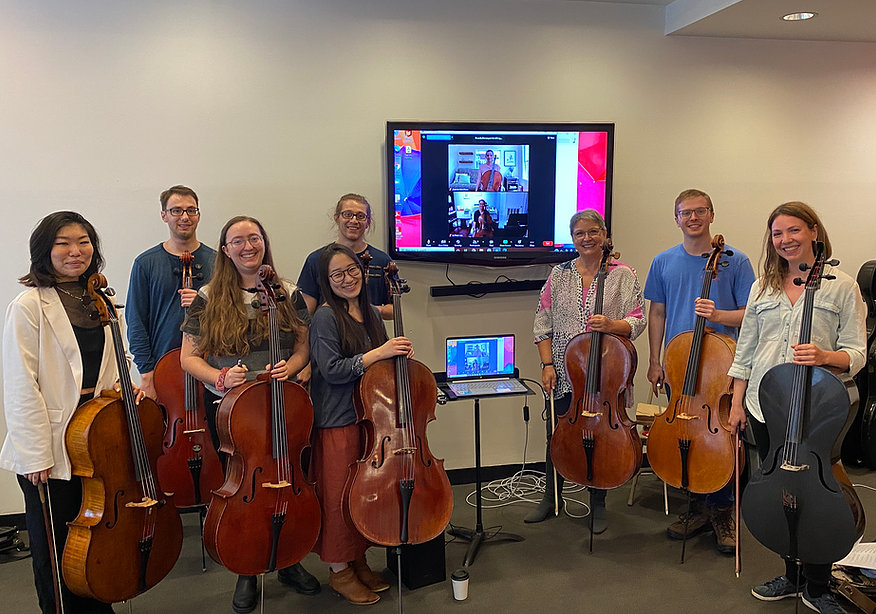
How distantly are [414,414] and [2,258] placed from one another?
239 centimetres

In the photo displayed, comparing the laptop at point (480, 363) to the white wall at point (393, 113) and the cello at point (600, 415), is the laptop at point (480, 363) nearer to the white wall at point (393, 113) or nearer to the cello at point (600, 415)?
the cello at point (600, 415)

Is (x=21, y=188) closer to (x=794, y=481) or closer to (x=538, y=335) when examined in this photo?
(x=538, y=335)

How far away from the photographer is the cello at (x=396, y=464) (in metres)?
2.52

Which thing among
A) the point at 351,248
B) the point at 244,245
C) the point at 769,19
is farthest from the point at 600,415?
the point at 769,19

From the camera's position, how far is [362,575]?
9.64 ft

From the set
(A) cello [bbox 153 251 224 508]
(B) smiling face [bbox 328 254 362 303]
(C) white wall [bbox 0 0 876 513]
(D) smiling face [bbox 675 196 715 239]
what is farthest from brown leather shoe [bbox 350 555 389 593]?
(D) smiling face [bbox 675 196 715 239]

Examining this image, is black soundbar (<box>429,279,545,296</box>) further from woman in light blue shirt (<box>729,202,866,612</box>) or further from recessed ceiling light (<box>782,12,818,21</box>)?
recessed ceiling light (<box>782,12,818,21</box>)

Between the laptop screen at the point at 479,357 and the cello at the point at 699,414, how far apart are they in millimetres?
710

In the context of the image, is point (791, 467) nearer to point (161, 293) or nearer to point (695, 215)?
point (695, 215)

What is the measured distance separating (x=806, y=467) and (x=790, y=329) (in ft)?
1.75

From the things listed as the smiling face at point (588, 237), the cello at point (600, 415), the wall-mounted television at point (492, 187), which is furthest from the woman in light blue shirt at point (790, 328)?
the wall-mounted television at point (492, 187)

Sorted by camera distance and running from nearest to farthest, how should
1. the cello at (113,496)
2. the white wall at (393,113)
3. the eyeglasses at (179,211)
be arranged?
the cello at (113,496) < the eyeglasses at (179,211) < the white wall at (393,113)

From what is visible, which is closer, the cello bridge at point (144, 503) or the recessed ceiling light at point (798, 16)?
the cello bridge at point (144, 503)

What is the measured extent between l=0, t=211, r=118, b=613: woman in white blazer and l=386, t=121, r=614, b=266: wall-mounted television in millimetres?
1747
